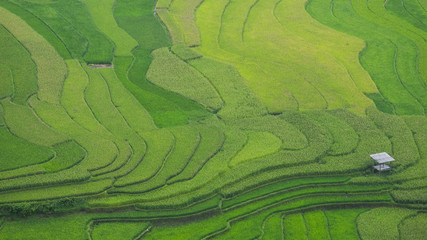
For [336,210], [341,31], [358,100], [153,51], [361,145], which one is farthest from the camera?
[341,31]

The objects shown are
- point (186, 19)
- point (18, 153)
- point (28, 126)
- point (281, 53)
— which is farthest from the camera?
point (186, 19)

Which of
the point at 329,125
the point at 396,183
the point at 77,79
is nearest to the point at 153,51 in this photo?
the point at 77,79

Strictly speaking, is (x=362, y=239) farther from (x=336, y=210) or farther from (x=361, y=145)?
(x=361, y=145)

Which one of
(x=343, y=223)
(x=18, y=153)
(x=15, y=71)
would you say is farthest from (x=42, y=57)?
(x=343, y=223)

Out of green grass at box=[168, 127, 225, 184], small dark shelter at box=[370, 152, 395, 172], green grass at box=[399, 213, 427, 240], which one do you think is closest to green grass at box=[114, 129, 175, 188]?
green grass at box=[168, 127, 225, 184]

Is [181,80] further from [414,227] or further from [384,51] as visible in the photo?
[414,227]
